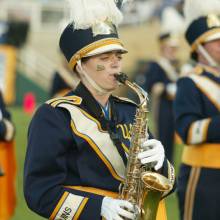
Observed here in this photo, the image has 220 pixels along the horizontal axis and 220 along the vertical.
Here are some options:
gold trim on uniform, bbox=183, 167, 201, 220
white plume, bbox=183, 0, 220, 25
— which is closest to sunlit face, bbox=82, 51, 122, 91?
gold trim on uniform, bbox=183, 167, 201, 220

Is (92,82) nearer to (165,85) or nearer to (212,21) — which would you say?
(212,21)

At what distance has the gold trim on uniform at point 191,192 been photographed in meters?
5.77

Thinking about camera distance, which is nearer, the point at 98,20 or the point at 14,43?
the point at 98,20

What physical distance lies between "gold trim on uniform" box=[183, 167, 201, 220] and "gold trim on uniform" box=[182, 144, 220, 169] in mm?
56

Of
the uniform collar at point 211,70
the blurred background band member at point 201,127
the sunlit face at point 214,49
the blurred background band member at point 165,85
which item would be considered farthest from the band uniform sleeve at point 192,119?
the blurred background band member at point 165,85

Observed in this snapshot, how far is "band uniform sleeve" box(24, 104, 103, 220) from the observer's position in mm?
4004

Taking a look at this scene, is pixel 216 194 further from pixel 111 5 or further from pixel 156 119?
pixel 156 119

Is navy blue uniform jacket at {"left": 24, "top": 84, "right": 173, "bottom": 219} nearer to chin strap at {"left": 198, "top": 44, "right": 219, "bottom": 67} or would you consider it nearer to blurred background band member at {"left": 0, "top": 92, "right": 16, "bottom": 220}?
chin strap at {"left": 198, "top": 44, "right": 219, "bottom": 67}

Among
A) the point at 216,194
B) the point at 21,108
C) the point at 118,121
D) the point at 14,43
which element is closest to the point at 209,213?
the point at 216,194

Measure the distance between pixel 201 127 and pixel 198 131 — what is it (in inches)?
1.7

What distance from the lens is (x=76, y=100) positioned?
13.8 ft

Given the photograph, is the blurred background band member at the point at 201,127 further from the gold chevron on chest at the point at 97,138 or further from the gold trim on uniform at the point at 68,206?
the gold trim on uniform at the point at 68,206

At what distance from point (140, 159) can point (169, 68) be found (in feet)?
24.5

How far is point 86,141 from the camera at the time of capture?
13.4ft
